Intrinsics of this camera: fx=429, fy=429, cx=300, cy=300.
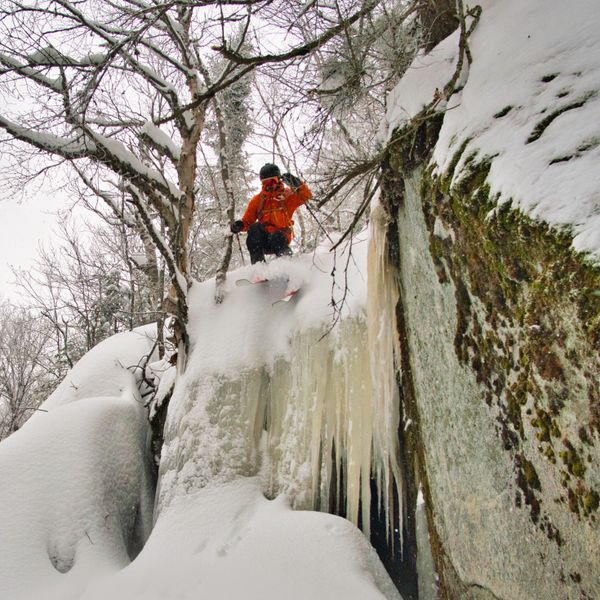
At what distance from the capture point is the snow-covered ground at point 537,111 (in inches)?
46.5

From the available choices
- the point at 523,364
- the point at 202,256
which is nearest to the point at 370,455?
the point at 523,364

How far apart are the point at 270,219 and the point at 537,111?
3129 millimetres

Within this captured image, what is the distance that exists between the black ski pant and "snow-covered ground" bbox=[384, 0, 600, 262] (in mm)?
2373

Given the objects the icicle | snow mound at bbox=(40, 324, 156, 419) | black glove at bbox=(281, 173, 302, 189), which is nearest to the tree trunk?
the icicle

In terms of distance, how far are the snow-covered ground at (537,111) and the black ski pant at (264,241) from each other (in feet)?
7.78

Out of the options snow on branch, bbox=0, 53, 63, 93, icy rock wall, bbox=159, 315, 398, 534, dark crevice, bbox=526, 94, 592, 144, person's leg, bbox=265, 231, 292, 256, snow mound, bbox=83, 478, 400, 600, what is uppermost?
snow on branch, bbox=0, 53, 63, 93

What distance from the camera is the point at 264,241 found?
4.41 meters

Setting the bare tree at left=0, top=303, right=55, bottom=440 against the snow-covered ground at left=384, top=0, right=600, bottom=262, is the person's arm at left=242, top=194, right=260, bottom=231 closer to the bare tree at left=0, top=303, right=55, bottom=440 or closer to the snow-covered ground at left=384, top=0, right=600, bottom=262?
the snow-covered ground at left=384, top=0, right=600, bottom=262

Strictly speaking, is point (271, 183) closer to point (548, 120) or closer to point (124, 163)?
point (124, 163)

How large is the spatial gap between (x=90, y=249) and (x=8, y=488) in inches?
436

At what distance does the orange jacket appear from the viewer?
435 centimetres

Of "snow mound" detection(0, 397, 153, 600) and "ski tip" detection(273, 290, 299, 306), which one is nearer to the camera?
"snow mound" detection(0, 397, 153, 600)

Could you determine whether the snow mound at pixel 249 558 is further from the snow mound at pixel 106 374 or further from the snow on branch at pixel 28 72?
the snow on branch at pixel 28 72

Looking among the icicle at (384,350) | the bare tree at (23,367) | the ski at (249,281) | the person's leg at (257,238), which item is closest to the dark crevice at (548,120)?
the icicle at (384,350)
